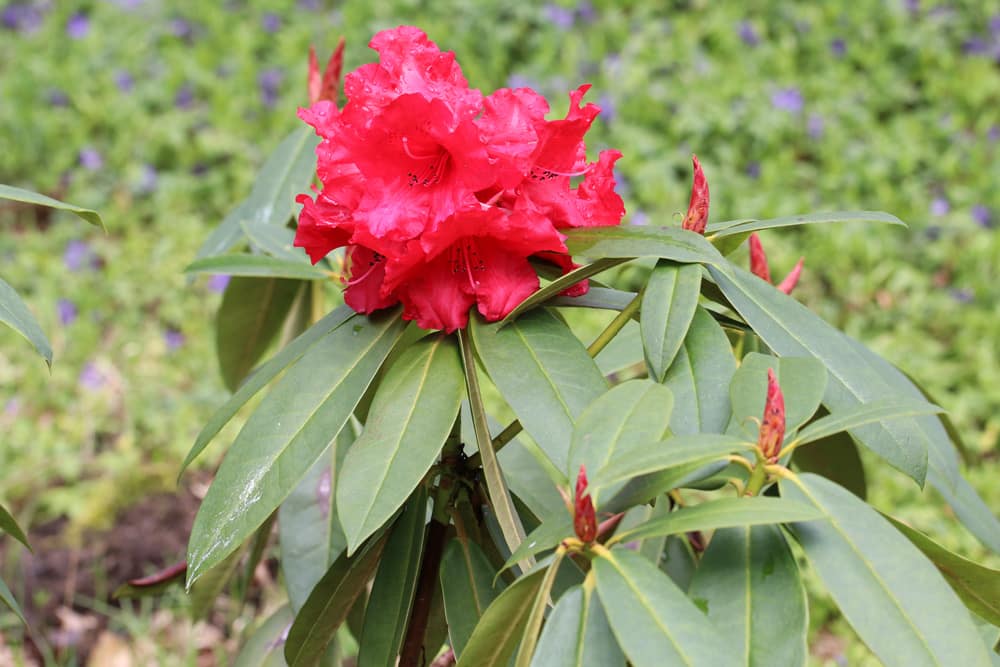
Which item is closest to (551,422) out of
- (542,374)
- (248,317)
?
(542,374)

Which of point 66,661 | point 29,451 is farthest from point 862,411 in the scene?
point 29,451

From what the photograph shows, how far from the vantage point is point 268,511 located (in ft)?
2.43

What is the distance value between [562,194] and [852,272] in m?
2.28

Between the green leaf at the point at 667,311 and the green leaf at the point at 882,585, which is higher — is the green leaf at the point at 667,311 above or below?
above

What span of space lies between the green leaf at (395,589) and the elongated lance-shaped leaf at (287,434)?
146mm

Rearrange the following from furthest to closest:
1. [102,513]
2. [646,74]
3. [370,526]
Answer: [646,74] → [102,513] → [370,526]

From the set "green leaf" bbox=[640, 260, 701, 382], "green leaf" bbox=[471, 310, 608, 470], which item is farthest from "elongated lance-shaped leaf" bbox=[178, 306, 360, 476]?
"green leaf" bbox=[640, 260, 701, 382]

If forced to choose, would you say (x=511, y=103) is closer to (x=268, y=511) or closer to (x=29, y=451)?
(x=268, y=511)

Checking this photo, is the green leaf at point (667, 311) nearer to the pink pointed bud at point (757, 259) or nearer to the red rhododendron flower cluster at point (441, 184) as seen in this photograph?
the red rhododendron flower cluster at point (441, 184)

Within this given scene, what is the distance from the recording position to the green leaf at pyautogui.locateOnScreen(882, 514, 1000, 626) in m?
0.73

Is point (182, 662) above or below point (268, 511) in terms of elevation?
below

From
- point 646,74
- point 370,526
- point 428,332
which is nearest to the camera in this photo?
point 370,526

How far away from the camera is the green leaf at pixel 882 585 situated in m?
0.60

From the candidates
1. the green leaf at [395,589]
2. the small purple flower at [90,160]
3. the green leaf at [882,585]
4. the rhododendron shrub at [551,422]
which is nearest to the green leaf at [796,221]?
the rhododendron shrub at [551,422]
